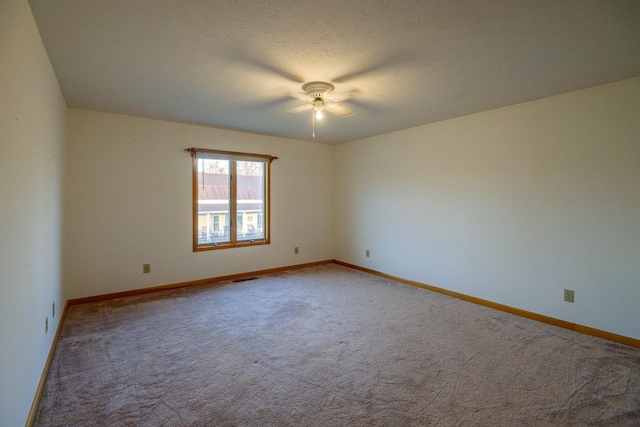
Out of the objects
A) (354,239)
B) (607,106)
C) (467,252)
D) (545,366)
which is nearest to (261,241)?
(354,239)

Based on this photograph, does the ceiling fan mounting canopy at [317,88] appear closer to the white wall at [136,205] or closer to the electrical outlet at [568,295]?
the white wall at [136,205]

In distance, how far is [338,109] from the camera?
367cm

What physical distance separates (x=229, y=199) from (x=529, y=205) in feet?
13.5

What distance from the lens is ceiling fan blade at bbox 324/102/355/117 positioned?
3.51m

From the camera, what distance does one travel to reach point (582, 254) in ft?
10.1

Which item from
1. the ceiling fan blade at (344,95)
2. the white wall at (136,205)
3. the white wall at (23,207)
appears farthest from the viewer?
the white wall at (136,205)

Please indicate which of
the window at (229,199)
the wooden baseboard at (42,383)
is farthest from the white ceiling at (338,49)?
the wooden baseboard at (42,383)

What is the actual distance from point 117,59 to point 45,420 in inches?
98.1

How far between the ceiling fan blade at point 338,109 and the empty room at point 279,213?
48 millimetres

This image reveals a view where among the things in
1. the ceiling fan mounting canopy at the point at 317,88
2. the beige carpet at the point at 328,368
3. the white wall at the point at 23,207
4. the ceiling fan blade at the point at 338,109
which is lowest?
the beige carpet at the point at 328,368

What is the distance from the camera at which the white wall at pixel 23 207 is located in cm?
142

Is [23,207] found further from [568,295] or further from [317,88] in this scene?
[568,295]

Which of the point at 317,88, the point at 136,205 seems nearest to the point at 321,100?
the point at 317,88

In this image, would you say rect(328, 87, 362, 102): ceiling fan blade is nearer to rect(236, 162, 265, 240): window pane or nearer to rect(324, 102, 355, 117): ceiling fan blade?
rect(324, 102, 355, 117): ceiling fan blade
